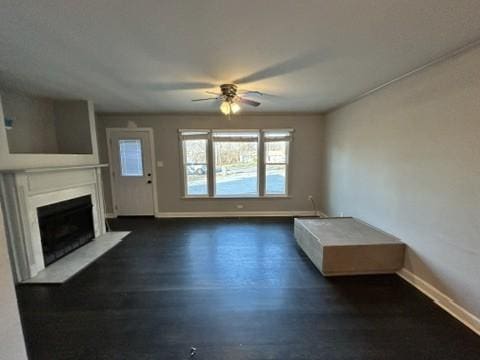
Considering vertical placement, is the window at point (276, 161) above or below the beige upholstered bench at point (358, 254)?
above

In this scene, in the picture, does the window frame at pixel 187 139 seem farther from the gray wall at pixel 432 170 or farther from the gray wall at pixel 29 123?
the gray wall at pixel 432 170

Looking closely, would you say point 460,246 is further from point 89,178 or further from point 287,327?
point 89,178

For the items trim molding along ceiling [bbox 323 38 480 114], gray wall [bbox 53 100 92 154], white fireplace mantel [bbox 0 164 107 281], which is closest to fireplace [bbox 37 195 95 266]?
white fireplace mantel [bbox 0 164 107 281]

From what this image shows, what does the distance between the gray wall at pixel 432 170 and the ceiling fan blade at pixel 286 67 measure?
1.24m

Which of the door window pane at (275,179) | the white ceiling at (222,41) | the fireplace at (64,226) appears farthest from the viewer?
the door window pane at (275,179)

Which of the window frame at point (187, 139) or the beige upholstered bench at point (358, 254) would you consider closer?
the beige upholstered bench at point (358, 254)

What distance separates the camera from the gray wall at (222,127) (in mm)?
4883

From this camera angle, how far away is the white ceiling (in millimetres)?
1374

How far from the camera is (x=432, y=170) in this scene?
2213 mm

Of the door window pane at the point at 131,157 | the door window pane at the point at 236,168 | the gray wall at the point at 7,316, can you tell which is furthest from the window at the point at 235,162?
the gray wall at the point at 7,316

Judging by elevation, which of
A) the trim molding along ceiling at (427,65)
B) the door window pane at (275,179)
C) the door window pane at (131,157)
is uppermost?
the trim molding along ceiling at (427,65)

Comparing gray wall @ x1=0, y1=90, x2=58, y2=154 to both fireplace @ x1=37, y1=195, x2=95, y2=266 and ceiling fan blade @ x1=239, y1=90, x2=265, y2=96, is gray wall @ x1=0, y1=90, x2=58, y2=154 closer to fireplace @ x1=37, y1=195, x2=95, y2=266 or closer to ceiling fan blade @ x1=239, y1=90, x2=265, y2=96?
fireplace @ x1=37, y1=195, x2=95, y2=266

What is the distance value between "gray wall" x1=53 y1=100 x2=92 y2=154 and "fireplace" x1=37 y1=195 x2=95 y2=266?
0.92 meters

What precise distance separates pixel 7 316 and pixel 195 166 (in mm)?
4572
